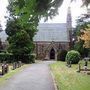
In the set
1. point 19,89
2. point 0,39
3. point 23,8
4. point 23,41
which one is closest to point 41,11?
point 23,8

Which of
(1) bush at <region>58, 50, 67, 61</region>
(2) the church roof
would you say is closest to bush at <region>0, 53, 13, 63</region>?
(1) bush at <region>58, 50, 67, 61</region>

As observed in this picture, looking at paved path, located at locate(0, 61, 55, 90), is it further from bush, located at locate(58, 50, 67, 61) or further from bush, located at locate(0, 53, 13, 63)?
bush, located at locate(58, 50, 67, 61)

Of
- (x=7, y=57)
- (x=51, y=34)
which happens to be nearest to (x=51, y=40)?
(x=51, y=34)

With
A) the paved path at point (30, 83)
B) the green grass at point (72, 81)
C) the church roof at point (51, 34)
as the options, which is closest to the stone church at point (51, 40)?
the church roof at point (51, 34)

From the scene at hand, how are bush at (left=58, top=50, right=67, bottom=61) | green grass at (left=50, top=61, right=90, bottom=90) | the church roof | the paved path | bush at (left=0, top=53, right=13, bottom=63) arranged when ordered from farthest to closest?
the church roof < bush at (left=58, top=50, right=67, bottom=61) < bush at (left=0, top=53, right=13, bottom=63) < green grass at (left=50, top=61, right=90, bottom=90) < the paved path

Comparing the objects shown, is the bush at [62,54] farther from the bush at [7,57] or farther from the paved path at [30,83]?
the paved path at [30,83]

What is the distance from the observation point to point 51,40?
82750mm

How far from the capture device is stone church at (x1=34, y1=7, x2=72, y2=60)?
3237 inches

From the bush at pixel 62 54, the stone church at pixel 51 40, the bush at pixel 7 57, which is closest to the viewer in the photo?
the bush at pixel 7 57

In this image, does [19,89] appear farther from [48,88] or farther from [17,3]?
[17,3]

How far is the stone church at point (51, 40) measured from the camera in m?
82.2

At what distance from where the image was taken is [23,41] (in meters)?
57.2

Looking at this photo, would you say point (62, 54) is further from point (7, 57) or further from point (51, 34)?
point (51, 34)

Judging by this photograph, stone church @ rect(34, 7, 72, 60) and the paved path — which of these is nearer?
the paved path
